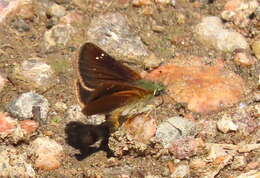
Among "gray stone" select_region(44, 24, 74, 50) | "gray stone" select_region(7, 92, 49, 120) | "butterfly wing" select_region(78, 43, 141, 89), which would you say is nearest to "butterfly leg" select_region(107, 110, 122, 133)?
"butterfly wing" select_region(78, 43, 141, 89)

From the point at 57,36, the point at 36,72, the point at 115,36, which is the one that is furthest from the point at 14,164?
the point at 115,36

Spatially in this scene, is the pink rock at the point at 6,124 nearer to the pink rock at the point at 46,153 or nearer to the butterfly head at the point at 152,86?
the pink rock at the point at 46,153

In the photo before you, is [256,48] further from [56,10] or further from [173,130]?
[56,10]

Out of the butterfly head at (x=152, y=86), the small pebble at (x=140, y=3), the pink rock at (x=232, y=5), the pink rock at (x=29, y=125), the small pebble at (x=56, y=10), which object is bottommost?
the pink rock at (x=29, y=125)

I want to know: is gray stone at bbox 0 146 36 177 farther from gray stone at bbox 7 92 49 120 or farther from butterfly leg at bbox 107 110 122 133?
butterfly leg at bbox 107 110 122 133

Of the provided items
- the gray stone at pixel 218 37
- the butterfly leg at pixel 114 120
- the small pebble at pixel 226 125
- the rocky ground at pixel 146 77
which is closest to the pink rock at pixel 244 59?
the rocky ground at pixel 146 77
